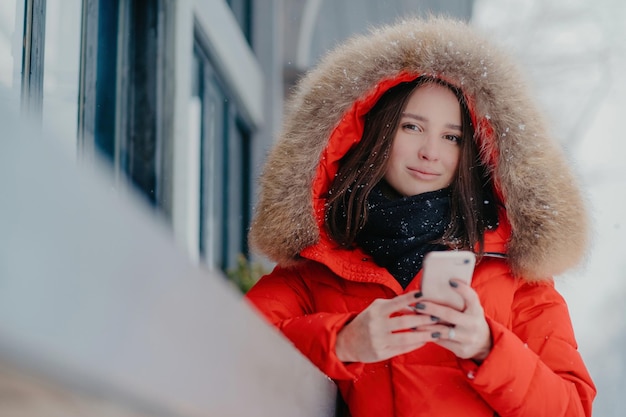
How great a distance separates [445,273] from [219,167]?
4.10 meters

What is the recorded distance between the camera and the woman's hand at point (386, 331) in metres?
0.95

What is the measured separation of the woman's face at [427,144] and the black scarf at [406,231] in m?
0.04

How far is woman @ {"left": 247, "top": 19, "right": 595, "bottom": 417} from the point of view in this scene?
3.68 feet

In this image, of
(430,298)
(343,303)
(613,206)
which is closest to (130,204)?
(430,298)

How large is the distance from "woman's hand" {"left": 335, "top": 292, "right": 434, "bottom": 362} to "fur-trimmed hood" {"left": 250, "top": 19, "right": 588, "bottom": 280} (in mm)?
271

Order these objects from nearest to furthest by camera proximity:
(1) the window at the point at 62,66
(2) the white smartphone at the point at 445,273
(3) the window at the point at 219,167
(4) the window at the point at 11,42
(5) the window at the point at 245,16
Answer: (2) the white smartphone at the point at 445,273, (4) the window at the point at 11,42, (1) the window at the point at 62,66, (3) the window at the point at 219,167, (5) the window at the point at 245,16

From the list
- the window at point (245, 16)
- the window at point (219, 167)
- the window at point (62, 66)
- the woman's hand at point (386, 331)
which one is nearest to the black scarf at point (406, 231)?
the woman's hand at point (386, 331)

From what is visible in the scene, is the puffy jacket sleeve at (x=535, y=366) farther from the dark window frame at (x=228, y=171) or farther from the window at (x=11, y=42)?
the dark window frame at (x=228, y=171)

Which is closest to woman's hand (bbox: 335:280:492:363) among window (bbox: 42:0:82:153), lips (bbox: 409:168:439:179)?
lips (bbox: 409:168:439:179)

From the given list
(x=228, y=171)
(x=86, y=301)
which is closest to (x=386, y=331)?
(x=86, y=301)

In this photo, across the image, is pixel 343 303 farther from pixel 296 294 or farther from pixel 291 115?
pixel 291 115

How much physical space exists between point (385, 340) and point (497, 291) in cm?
28

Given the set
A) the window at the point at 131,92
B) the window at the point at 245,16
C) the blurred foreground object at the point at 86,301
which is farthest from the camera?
the window at the point at 245,16

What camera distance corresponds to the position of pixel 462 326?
0.98 meters
